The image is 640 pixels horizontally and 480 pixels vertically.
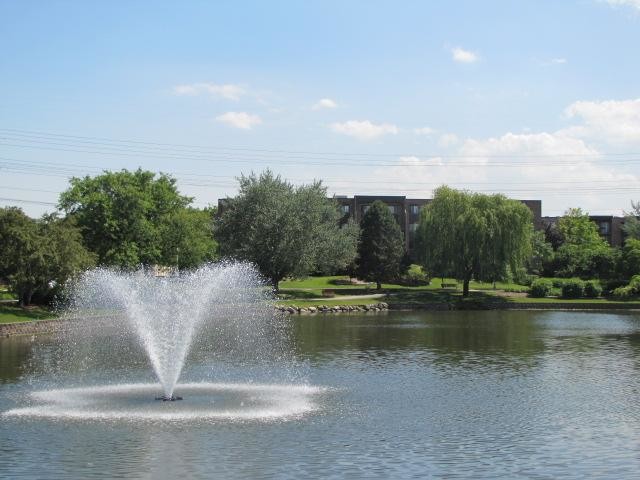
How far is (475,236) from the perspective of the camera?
80.3 m

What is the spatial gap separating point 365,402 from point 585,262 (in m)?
75.2

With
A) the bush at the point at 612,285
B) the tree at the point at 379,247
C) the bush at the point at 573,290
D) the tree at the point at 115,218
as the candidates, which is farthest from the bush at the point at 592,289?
the tree at the point at 115,218

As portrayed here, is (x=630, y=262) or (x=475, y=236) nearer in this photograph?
(x=475, y=236)

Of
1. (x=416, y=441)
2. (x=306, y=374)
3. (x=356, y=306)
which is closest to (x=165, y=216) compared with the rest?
(x=356, y=306)

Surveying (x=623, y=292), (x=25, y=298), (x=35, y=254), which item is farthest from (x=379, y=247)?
(x=35, y=254)

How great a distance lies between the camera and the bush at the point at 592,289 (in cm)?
8381

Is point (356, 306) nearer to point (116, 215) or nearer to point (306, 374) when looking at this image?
point (116, 215)

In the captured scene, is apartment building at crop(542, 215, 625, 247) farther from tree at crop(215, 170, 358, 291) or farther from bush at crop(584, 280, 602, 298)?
tree at crop(215, 170, 358, 291)

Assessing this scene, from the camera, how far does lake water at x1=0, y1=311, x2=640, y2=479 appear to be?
17203 millimetres

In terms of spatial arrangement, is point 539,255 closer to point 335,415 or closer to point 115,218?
point 115,218

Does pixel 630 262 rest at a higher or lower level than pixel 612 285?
higher

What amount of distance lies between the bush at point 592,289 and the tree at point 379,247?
2321cm

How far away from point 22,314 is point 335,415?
36148 mm

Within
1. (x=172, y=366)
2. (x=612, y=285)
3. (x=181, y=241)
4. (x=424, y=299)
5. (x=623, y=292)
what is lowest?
(x=172, y=366)
